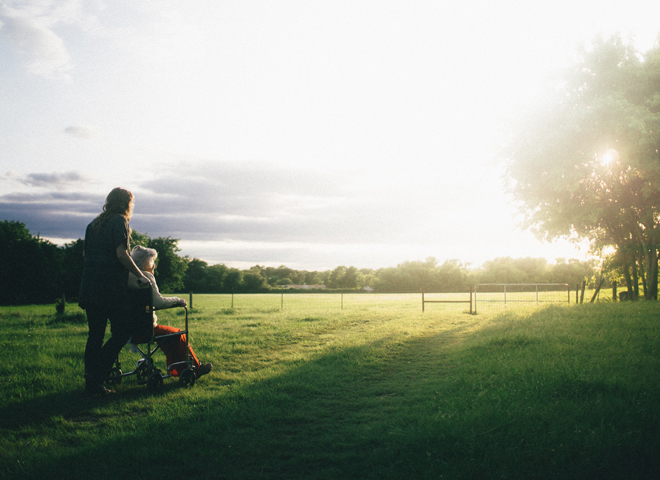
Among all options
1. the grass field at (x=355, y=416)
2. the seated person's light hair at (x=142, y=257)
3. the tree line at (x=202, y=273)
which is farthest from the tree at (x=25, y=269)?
the seated person's light hair at (x=142, y=257)

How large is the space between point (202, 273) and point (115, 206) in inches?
3021

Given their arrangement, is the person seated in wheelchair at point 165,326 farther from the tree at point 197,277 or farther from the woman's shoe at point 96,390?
the tree at point 197,277

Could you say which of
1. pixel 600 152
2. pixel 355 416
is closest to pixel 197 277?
pixel 600 152

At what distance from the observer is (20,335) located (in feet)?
35.3

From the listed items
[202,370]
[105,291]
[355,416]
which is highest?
[105,291]

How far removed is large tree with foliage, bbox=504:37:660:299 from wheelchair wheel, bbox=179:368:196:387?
1540 centimetres

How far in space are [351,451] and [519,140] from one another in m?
16.4

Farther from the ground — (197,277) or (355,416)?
(355,416)

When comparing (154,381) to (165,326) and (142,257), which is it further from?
(142,257)

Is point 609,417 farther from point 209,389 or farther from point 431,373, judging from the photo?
point 209,389

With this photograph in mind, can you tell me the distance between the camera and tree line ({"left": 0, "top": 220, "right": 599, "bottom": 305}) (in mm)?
47688

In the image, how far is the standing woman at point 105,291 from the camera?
4.80 metres

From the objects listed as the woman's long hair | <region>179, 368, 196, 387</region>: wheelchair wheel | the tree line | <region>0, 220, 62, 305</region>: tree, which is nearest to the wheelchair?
<region>179, 368, 196, 387</region>: wheelchair wheel

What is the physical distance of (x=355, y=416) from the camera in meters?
4.31
